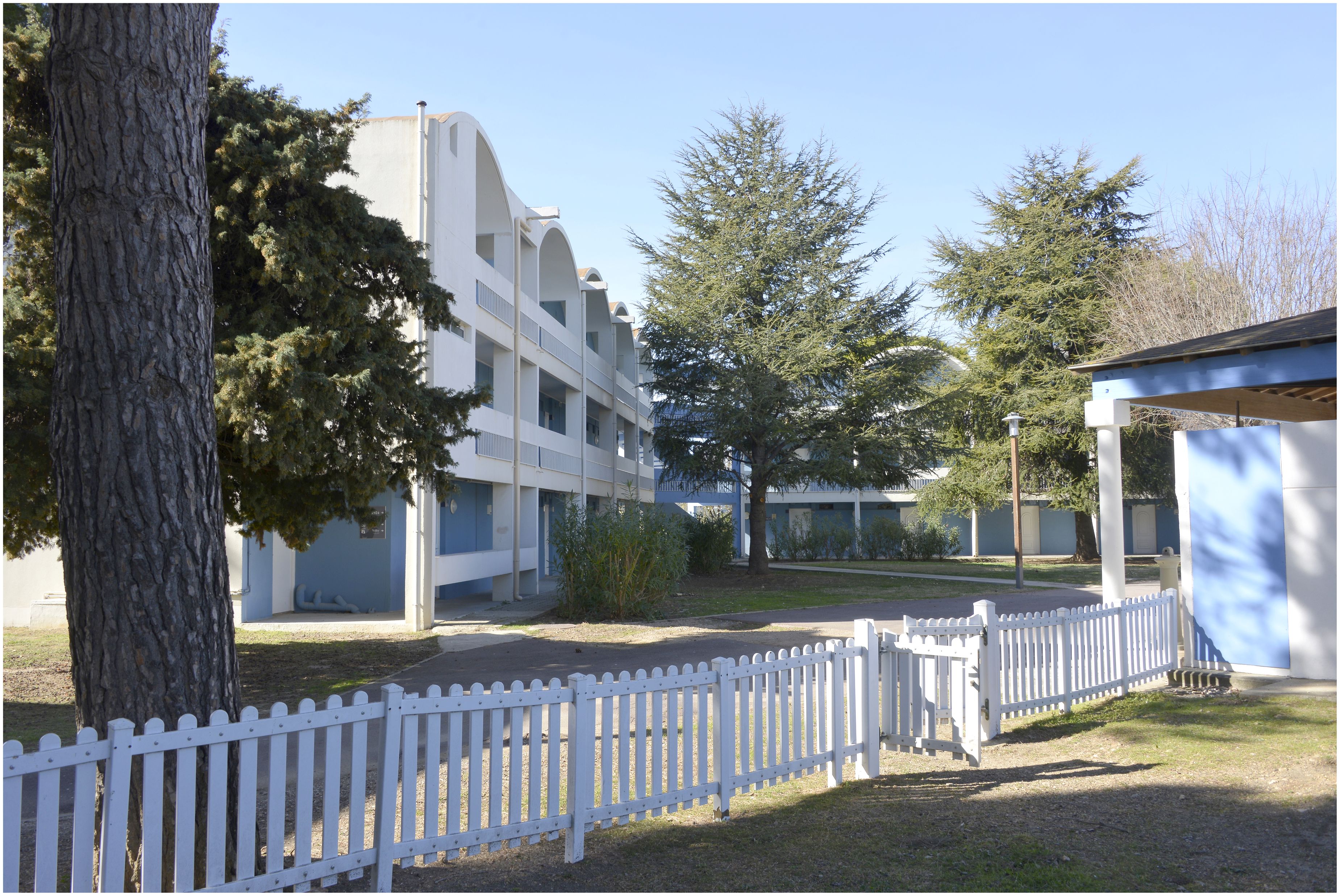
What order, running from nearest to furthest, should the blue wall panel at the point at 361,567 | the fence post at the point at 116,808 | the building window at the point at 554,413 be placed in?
the fence post at the point at 116,808 < the blue wall panel at the point at 361,567 < the building window at the point at 554,413

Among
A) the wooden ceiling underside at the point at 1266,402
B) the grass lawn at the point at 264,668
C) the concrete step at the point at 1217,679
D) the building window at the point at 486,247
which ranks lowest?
the grass lawn at the point at 264,668

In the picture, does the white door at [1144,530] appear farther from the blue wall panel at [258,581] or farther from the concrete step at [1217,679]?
the blue wall panel at [258,581]

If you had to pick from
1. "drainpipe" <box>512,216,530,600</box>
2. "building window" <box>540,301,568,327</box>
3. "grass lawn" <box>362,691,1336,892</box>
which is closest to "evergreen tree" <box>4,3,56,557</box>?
"grass lawn" <box>362,691,1336,892</box>

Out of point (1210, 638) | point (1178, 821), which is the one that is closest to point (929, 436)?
point (1210, 638)

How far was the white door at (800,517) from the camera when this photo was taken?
39438 millimetres

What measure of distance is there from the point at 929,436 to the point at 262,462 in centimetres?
2268

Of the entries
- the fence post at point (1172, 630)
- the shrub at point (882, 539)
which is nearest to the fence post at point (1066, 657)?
the fence post at point (1172, 630)

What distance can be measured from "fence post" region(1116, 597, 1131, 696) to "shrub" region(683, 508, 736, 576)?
1967 centimetres

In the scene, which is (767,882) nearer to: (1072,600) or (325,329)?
(325,329)

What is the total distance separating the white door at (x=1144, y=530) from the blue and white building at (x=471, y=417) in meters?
27.9

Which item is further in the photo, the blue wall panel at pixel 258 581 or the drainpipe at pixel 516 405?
the drainpipe at pixel 516 405

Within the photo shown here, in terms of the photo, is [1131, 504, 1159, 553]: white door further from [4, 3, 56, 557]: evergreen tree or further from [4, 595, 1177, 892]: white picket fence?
[4, 3, 56, 557]: evergreen tree

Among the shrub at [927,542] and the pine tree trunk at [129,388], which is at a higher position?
the pine tree trunk at [129,388]

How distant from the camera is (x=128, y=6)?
4496 millimetres
